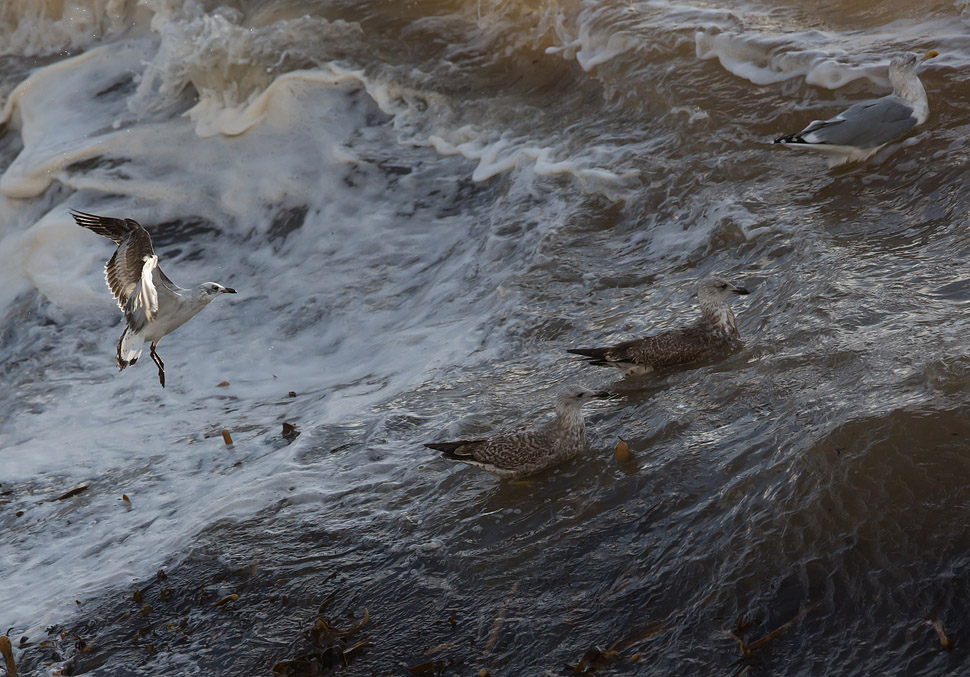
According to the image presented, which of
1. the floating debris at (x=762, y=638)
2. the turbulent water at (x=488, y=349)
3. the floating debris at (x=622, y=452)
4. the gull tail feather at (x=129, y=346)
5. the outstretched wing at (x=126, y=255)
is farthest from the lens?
the gull tail feather at (x=129, y=346)

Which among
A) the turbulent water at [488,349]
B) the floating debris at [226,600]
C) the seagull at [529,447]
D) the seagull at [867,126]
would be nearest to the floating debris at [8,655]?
the turbulent water at [488,349]

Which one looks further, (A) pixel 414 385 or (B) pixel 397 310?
(B) pixel 397 310

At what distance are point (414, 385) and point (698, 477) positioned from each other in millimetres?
2436

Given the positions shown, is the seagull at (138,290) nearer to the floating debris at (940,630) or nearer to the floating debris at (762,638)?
the floating debris at (762,638)

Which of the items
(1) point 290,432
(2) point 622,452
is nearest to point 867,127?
(2) point 622,452

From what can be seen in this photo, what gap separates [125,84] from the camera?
13.6 m

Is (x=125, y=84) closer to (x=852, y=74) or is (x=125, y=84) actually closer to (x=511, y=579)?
(x=852, y=74)

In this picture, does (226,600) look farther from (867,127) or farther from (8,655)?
(867,127)

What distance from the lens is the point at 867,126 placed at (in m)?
7.08

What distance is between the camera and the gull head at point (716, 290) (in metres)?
5.54

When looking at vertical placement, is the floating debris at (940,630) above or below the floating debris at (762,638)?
above

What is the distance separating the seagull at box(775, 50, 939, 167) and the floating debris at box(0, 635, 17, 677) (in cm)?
585

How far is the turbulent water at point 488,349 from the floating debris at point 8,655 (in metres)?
0.04

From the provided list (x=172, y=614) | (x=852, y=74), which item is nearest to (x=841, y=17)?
(x=852, y=74)
